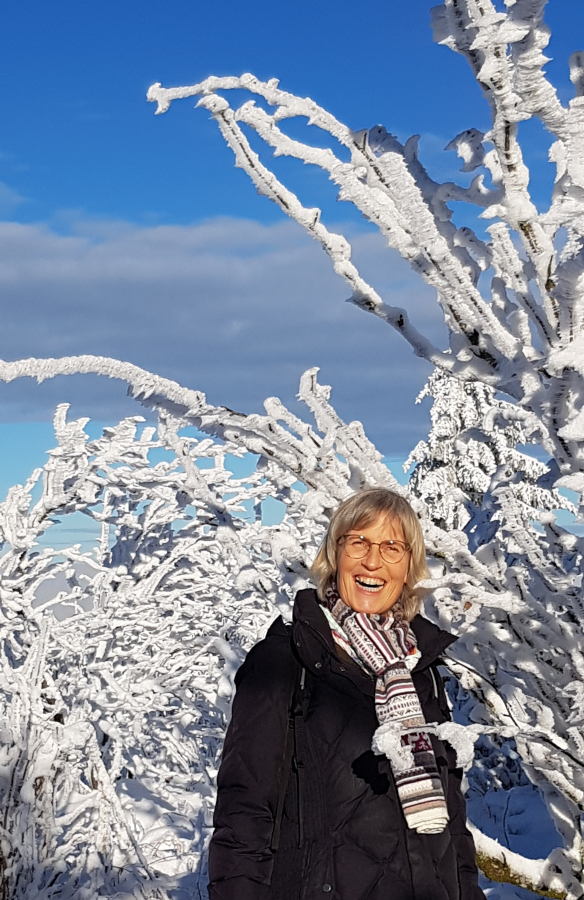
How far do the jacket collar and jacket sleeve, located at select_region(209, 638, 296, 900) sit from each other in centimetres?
11

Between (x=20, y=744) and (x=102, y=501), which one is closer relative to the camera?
(x=20, y=744)

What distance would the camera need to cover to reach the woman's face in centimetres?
283

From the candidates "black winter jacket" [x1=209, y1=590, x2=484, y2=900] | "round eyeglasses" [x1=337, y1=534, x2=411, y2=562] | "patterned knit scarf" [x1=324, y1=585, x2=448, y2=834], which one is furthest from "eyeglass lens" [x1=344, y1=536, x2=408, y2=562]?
"black winter jacket" [x1=209, y1=590, x2=484, y2=900]

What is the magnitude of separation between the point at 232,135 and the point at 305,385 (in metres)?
0.82

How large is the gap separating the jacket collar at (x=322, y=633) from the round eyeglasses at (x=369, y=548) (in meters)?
0.19

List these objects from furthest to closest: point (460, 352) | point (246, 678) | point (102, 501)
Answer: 1. point (102, 501)
2. point (460, 352)
3. point (246, 678)

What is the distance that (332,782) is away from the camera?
240 centimetres

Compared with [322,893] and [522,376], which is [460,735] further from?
[522,376]

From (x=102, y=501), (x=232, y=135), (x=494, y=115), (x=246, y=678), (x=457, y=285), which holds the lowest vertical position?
(x=246, y=678)

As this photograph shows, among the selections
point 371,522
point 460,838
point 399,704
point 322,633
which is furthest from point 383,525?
point 460,838

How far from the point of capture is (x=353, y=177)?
2529 millimetres

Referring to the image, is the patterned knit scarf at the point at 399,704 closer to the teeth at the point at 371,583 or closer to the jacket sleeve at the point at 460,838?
the teeth at the point at 371,583

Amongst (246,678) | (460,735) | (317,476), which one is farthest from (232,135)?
(460,735)

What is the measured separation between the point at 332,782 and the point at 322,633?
Result: 390mm
